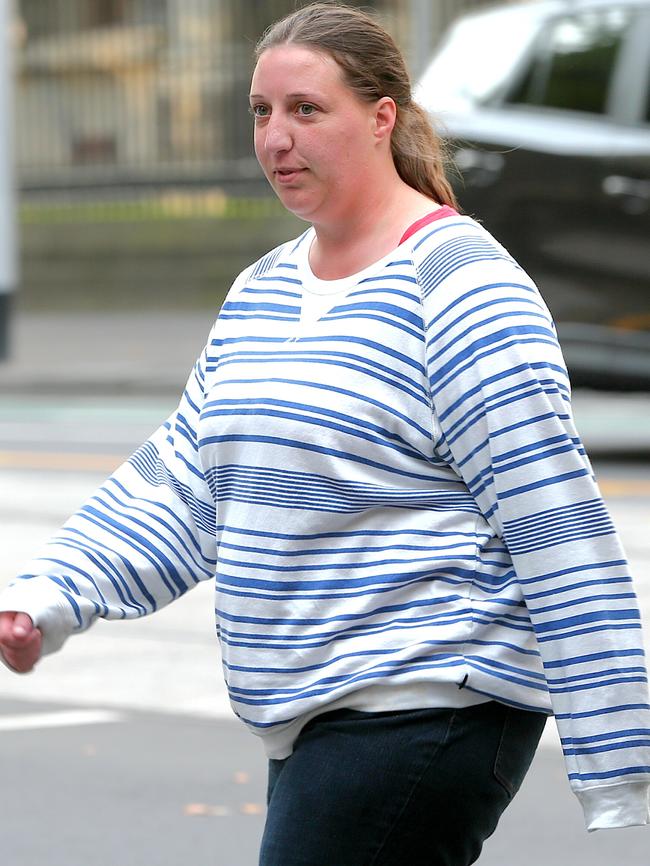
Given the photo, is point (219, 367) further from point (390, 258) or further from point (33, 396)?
point (33, 396)

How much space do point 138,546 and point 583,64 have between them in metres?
7.49

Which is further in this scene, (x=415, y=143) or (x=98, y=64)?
(x=98, y=64)

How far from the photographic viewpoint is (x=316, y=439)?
252 cm

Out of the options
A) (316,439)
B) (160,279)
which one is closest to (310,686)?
(316,439)

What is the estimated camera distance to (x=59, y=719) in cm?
586

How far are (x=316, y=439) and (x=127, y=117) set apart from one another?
1983 cm

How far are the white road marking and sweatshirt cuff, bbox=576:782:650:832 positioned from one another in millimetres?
3493

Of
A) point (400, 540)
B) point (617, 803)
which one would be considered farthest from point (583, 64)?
point (617, 803)

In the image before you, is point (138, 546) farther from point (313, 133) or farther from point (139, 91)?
point (139, 91)

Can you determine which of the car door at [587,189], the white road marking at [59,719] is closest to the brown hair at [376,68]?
the white road marking at [59,719]

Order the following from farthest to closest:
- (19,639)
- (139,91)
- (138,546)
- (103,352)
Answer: (139,91)
(103,352)
(138,546)
(19,639)

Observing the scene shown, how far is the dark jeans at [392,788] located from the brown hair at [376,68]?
758mm

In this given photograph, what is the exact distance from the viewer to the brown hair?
104 inches

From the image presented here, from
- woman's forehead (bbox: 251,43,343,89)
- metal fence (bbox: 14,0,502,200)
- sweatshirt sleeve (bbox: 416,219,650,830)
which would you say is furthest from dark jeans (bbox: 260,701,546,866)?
metal fence (bbox: 14,0,502,200)
